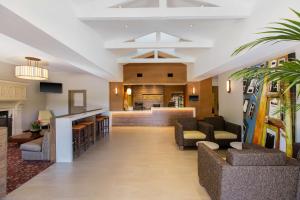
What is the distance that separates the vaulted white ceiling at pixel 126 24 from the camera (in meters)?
2.50

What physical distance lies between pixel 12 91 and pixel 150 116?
5862 mm

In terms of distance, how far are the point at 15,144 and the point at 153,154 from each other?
14.7 ft

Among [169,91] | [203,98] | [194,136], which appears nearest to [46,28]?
[194,136]

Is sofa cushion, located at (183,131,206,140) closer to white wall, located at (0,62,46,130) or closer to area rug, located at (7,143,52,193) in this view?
area rug, located at (7,143,52,193)

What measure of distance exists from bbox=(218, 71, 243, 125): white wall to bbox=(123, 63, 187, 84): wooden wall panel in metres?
3.36

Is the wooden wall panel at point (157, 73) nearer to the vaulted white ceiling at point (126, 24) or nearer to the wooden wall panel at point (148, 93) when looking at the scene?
the wooden wall panel at point (148, 93)

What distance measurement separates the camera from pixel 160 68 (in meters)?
10.5

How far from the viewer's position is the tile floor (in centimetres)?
298

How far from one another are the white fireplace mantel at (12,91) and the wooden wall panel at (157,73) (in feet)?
15.2

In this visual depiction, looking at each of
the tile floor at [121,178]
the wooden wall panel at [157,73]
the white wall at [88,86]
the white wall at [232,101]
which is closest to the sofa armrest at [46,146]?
the tile floor at [121,178]

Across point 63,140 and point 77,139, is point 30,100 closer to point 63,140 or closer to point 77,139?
point 77,139

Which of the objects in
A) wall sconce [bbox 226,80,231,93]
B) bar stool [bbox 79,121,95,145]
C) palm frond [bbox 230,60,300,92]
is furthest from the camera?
wall sconce [bbox 226,80,231,93]

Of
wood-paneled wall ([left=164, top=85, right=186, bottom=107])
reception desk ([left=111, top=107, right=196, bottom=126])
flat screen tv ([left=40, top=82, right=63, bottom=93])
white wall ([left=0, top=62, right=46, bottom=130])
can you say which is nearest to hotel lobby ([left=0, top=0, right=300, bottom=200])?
white wall ([left=0, top=62, right=46, bottom=130])

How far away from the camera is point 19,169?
4.13 meters
